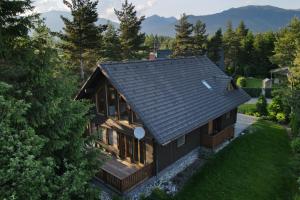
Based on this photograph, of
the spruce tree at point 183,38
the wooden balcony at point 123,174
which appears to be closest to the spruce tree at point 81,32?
the wooden balcony at point 123,174

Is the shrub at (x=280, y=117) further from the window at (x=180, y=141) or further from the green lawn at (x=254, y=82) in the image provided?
the green lawn at (x=254, y=82)

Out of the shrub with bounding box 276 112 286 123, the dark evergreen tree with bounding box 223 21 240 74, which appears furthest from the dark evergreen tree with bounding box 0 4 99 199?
the dark evergreen tree with bounding box 223 21 240 74

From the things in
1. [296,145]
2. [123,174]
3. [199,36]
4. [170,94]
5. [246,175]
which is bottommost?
[246,175]

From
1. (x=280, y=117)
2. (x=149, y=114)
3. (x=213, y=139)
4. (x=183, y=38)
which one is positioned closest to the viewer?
(x=149, y=114)

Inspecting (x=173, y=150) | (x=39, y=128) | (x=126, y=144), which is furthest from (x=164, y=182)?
(x=39, y=128)

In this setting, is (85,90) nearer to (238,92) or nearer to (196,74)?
(196,74)

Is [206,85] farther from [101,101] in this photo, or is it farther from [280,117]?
[280,117]
